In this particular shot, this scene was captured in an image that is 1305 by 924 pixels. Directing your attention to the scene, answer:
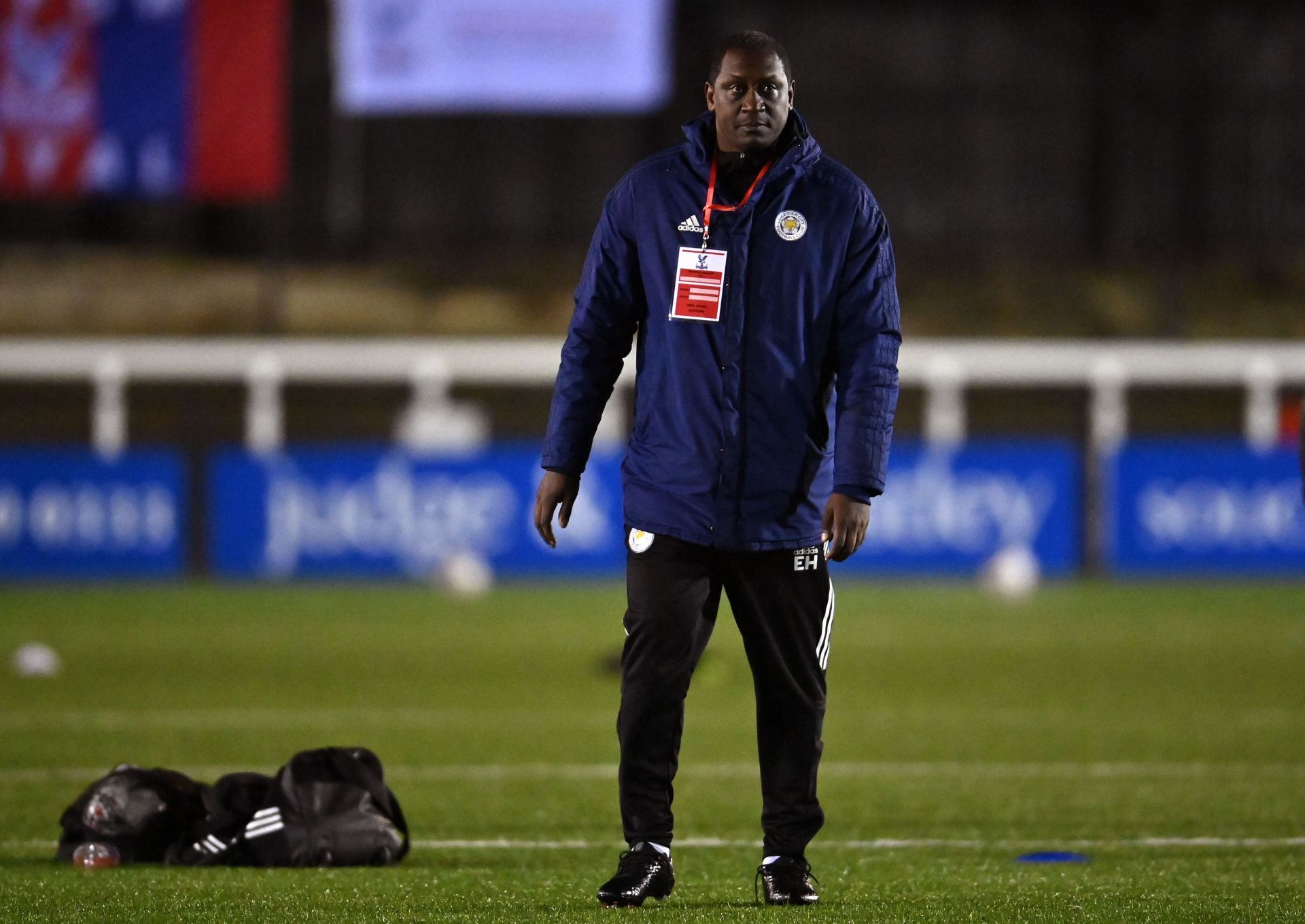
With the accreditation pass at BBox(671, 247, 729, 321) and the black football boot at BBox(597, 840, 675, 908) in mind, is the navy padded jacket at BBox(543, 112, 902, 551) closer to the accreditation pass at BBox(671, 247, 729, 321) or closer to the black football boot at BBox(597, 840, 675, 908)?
the accreditation pass at BBox(671, 247, 729, 321)

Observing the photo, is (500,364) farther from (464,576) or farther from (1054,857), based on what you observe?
(1054,857)

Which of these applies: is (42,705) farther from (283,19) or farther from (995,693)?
(283,19)

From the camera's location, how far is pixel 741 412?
4.54 meters

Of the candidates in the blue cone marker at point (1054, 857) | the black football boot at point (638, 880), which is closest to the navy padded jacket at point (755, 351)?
the black football boot at point (638, 880)

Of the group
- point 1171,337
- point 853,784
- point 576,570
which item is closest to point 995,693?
point 853,784

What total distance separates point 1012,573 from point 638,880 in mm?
11718

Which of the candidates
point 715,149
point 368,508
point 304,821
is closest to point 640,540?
point 715,149

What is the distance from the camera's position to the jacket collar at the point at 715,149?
180 inches

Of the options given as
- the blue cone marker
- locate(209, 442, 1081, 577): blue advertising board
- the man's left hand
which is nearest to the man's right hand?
the man's left hand

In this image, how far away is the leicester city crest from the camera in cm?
452

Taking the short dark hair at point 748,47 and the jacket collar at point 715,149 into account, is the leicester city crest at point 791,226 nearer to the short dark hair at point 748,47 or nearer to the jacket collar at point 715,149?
the jacket collar at point 715,149

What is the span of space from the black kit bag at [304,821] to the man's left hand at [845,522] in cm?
167

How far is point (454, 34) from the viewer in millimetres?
20109

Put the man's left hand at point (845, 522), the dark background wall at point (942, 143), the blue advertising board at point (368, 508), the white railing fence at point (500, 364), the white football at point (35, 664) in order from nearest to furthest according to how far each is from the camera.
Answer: the man's left hand at point (845, 522) < the white football at point (35, 664) < the blue advertising board at point (368, 508) < the white railing fence at point (500, 364) < the dark background wall at point (942, 143)
